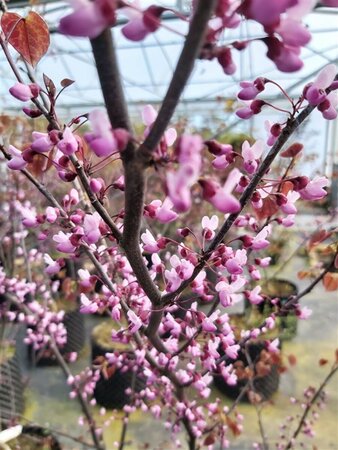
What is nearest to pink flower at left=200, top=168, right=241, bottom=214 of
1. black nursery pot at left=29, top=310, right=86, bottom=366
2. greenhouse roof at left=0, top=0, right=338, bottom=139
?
black nursery pot at left=29, top=310, right=86, bottom=366

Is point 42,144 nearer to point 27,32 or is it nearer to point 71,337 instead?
point 27,32

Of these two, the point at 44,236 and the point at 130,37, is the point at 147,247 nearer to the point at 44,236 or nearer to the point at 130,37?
the point at 44,236

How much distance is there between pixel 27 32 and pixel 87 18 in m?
0.37

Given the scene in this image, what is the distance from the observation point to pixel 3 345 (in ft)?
6.85

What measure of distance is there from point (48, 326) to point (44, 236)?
1224 mm

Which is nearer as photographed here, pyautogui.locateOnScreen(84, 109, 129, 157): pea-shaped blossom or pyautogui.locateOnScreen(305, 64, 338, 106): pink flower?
pyautogui.locateOnScreen(84, 109, 129, 157): pea-shaped blossom

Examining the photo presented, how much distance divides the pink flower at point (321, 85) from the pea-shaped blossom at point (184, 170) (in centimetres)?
23

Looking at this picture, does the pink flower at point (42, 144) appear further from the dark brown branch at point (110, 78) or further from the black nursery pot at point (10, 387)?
the black nursery pot at point (10, 387)

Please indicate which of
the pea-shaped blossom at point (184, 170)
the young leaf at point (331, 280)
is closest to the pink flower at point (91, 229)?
the pea-shaped blossom at point (184, 170)

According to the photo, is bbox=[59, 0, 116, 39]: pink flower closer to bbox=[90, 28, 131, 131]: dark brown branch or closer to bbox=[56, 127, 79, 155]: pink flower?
bbox=[90, 28, 131, 131]: dark brown branch

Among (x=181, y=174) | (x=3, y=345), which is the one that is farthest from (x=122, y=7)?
(x=3, y=345)

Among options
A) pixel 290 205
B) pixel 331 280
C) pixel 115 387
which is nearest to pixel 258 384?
pixel 115 387

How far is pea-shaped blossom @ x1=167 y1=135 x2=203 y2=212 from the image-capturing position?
0.99 feet

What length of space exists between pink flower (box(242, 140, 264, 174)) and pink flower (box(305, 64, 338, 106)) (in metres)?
0.11
